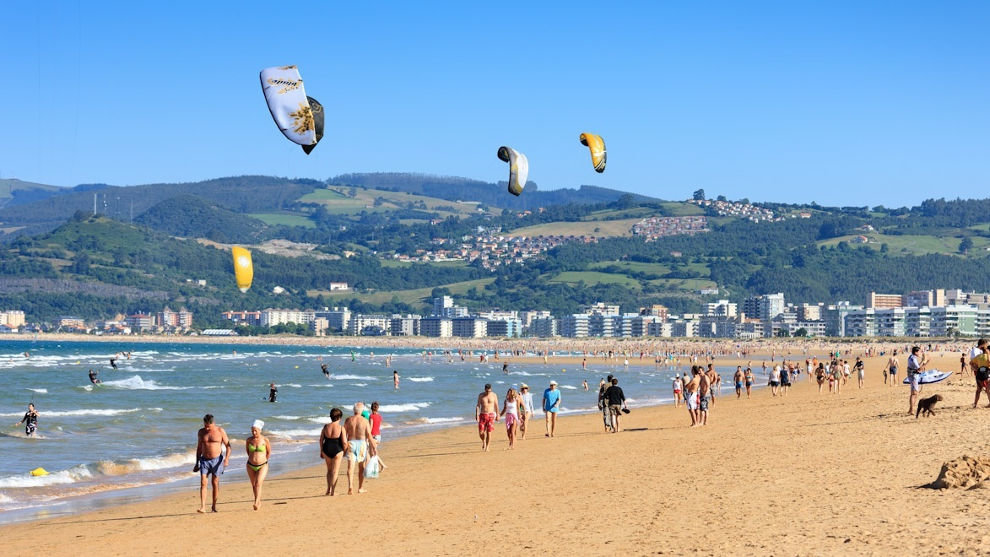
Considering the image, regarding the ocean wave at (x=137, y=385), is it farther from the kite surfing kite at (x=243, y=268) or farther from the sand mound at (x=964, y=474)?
the sand mound at (x=964, y=474)

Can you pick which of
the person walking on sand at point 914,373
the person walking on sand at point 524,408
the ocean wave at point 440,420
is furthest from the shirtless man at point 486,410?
the ocean wave at point 440,420

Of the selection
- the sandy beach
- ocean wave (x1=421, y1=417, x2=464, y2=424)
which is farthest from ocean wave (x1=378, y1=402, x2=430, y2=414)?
the sandy beach

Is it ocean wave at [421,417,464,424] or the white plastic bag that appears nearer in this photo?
the white plastic bag

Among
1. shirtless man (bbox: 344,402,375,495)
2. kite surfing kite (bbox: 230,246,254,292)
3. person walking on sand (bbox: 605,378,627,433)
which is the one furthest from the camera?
person walking on sand (bbox: 605,378,627,433)

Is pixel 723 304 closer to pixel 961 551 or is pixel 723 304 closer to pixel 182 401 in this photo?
pixel 182 401

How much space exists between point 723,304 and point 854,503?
176 metres

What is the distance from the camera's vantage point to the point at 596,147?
22312 millimetres

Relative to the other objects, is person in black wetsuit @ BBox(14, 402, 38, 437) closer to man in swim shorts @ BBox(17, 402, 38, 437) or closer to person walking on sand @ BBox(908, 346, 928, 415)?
man in swim shorts @ BBox(17, 402, 38, 437)

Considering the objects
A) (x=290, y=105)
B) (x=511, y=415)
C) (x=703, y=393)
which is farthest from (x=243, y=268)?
(x=703, y=393)

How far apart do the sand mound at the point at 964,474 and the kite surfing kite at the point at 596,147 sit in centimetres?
1262

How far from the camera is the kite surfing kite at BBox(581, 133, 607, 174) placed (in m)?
21.9

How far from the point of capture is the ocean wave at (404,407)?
28375mm

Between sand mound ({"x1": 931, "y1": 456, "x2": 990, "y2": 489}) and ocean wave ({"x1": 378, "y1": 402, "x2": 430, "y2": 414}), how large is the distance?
1922 cm

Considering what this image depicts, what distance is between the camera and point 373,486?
44.2 feet
